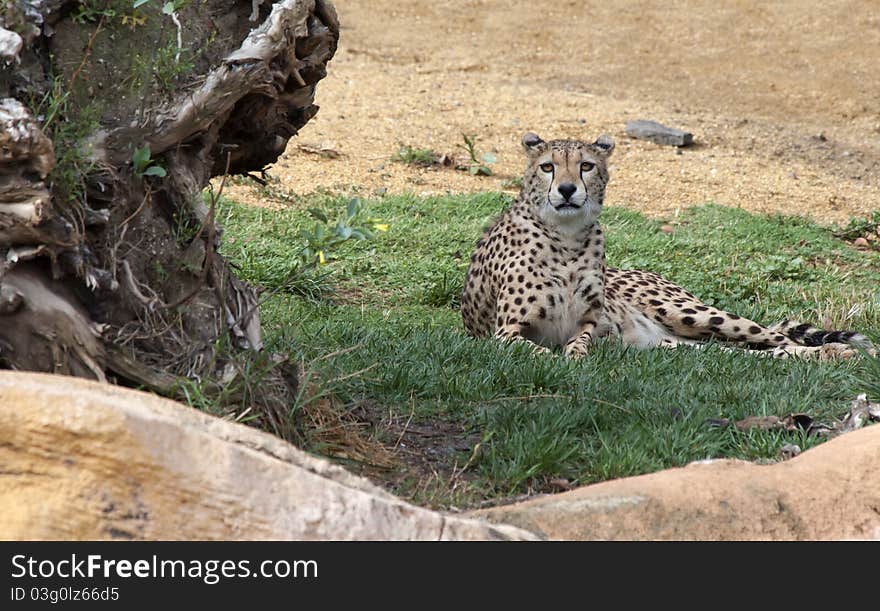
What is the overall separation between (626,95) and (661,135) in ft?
5.64

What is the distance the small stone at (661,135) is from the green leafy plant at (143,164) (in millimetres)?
8048

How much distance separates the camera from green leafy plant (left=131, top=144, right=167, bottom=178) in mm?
3723

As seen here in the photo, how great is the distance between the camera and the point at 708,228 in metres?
9.27

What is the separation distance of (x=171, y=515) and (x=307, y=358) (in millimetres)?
2221

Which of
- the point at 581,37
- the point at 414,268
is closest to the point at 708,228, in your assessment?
the point at 414,268

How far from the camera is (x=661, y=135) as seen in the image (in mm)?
11359

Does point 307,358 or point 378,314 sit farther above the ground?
point 307,358

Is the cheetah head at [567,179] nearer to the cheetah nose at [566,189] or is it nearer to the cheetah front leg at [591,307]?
the cheetah nose at [566,189]

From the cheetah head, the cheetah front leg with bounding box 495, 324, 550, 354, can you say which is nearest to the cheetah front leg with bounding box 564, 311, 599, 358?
the cheetah front leg with bounding box 495, 324, 550, 354

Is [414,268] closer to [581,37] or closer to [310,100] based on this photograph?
[310,100]

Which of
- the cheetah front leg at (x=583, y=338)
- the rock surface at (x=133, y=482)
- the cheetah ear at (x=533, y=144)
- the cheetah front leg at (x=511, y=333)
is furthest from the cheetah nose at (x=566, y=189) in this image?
the rock surface at (x=133, y=482)

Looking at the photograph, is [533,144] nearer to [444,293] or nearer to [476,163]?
[444,293]

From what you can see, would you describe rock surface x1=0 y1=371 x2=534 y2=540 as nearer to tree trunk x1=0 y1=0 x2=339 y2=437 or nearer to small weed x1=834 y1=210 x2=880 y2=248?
tree trunk x1=0 y1=0 x2=339 y2=437
